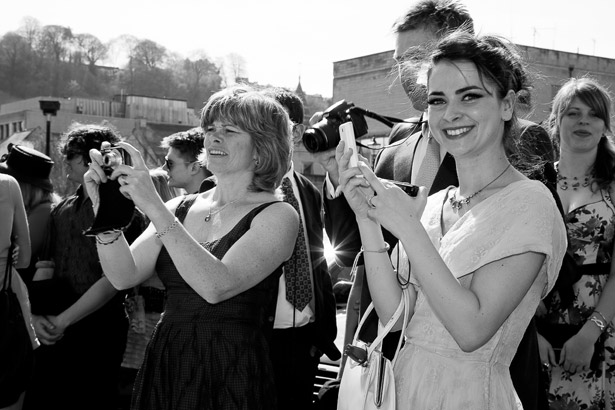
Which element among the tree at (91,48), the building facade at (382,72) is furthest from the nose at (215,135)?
the tree at (91,48)

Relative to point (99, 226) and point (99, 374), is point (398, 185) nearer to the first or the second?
point (99, 226)

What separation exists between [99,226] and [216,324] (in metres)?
0.57

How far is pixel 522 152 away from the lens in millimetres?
2580

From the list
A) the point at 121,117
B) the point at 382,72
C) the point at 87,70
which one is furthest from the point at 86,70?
the point at 382,72

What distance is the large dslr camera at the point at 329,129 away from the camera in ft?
8.04

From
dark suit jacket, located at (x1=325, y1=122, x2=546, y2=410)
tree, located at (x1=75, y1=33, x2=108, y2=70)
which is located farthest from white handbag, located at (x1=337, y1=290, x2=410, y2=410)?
tree, located at (x1=75, y1=33, x2=108, y2=70)

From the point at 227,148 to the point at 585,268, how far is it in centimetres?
191

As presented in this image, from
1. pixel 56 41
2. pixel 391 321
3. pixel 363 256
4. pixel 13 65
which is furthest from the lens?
pixel 56 41

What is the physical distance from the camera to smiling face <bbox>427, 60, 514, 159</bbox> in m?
2.23

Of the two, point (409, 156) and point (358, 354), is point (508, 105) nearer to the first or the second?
point (409, 156)

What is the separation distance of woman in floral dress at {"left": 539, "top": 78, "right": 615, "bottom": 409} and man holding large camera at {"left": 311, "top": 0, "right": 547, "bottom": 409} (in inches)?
38.4

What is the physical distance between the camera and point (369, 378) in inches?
83.7

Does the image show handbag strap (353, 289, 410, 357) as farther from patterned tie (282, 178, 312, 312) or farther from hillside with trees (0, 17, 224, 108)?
hillside with trees (0, 17, 224, 108)

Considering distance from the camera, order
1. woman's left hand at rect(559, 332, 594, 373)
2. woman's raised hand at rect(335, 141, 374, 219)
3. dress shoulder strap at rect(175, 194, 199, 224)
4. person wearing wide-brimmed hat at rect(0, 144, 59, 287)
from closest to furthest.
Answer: woman's raised hand at rect(335, 141, 374, 219) < dress shoulder strap at rect(175, 194, 199, 224) < woman's left hand at rect(559, 332, 594, 373) < person wearing wide-brimmed hat at rect(0, 144, 59, 287)
